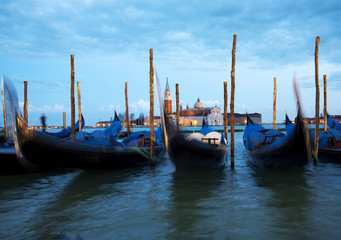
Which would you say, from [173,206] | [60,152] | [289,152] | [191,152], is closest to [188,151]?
[191,152]

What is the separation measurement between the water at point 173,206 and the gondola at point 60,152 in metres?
0.37

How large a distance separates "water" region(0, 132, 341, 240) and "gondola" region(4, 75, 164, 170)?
1.22 ft

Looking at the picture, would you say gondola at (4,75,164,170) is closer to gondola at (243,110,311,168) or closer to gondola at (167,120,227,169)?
gondola at (167,120,227,169)

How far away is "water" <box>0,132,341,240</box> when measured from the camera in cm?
307

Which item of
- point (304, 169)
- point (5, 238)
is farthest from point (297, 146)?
point (5, 238)

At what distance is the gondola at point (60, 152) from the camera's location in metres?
5.21

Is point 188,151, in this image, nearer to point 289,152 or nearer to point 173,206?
point 289,152

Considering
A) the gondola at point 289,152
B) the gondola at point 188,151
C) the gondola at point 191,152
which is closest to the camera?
the gondola at point 289,152

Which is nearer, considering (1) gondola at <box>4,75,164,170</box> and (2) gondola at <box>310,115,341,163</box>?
(1) gondola at <box>4,75,164,170</box>

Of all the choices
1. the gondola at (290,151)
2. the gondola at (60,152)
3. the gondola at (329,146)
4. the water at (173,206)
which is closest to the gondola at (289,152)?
the gondola at (290,151)

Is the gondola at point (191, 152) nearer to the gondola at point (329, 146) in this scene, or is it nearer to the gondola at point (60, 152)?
the gondola at point (60, 152)

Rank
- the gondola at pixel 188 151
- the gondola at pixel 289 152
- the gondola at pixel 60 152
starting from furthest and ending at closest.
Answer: the gondola at pixel 188 151 < the gondola at pixel 289 152 < the gondola at pixel 60 152

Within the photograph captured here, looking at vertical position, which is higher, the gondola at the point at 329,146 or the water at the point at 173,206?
the gondola at the point at 329,146

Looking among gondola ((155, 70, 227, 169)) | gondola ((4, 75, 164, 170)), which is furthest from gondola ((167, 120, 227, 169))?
gondola ((4, 75, 164, 170))
